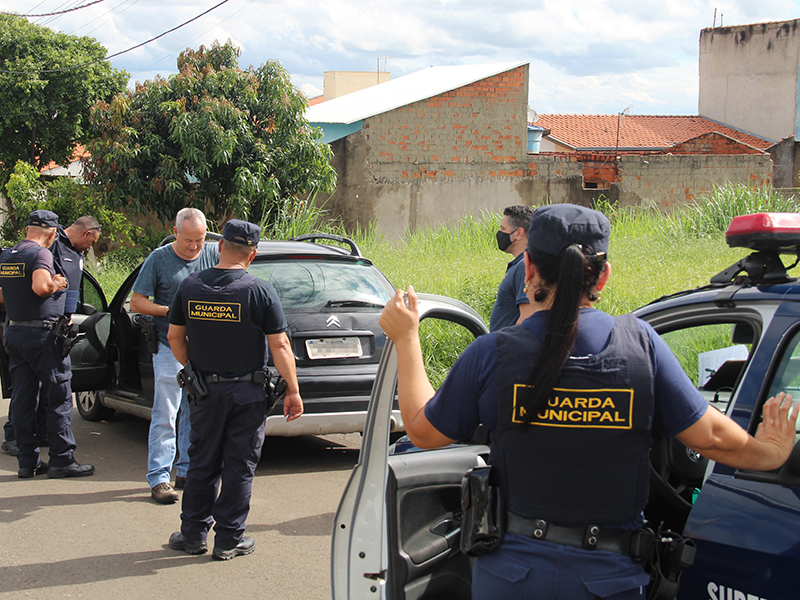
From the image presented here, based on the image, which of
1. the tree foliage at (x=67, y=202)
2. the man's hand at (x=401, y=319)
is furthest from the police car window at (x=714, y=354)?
the tree foliage at (x=67, y=202)

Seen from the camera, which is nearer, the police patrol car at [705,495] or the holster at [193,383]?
the police patrol car at [705,495]

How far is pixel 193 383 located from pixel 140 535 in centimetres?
108

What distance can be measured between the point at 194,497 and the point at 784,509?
10.2ft

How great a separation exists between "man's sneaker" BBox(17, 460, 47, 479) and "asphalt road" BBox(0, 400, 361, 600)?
5 centimetres

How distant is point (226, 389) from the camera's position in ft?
13.9

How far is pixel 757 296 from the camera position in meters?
2.49

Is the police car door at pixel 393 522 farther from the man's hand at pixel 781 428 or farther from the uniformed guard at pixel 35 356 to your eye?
the uniformed guard at pixel 35 356

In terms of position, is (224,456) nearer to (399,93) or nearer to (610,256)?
(610,256)

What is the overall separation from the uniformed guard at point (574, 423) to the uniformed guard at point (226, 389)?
243 cm

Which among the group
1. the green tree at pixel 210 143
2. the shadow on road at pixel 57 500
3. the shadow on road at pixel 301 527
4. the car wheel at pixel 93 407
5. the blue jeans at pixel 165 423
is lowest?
the shadow on road at pixel 57 500

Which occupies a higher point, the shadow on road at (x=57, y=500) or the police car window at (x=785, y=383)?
the police car window at (x=785, y=383)

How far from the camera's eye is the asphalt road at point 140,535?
397cm

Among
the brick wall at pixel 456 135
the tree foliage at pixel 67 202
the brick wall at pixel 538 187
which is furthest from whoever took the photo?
the brick wall at pixel 456 135

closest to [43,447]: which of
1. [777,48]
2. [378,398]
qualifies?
[378,398]
